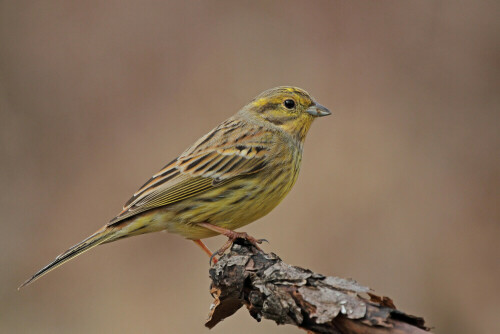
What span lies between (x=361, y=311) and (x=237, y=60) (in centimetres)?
875

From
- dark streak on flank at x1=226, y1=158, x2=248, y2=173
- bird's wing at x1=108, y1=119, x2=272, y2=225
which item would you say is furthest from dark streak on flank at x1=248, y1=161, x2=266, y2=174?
dark streak on flank at x1=226, y1=158, x2=248, y2=173

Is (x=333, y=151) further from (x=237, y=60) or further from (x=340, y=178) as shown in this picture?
(x=237, y=60)

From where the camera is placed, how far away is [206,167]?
20.0 ft

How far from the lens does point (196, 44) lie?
12.0 meters

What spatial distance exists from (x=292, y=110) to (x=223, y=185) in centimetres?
117

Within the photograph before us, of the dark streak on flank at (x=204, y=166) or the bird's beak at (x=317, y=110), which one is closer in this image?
the dark streak on flank at (x=204, y=166)

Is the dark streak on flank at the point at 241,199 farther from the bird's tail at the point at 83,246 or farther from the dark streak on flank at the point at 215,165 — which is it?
the bird's tail at the point at 83,246

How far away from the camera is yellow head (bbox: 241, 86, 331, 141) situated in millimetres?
6520

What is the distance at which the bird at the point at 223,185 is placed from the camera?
570 centimetres

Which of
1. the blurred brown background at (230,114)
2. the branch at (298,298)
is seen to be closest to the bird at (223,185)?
the branch at (298,298)

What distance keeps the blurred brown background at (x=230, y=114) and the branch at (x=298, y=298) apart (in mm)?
4502

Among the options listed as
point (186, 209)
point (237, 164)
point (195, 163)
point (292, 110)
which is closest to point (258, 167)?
point (237, 164)

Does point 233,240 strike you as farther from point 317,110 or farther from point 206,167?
point 317,110

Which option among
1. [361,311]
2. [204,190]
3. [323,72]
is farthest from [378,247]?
[361,311]
